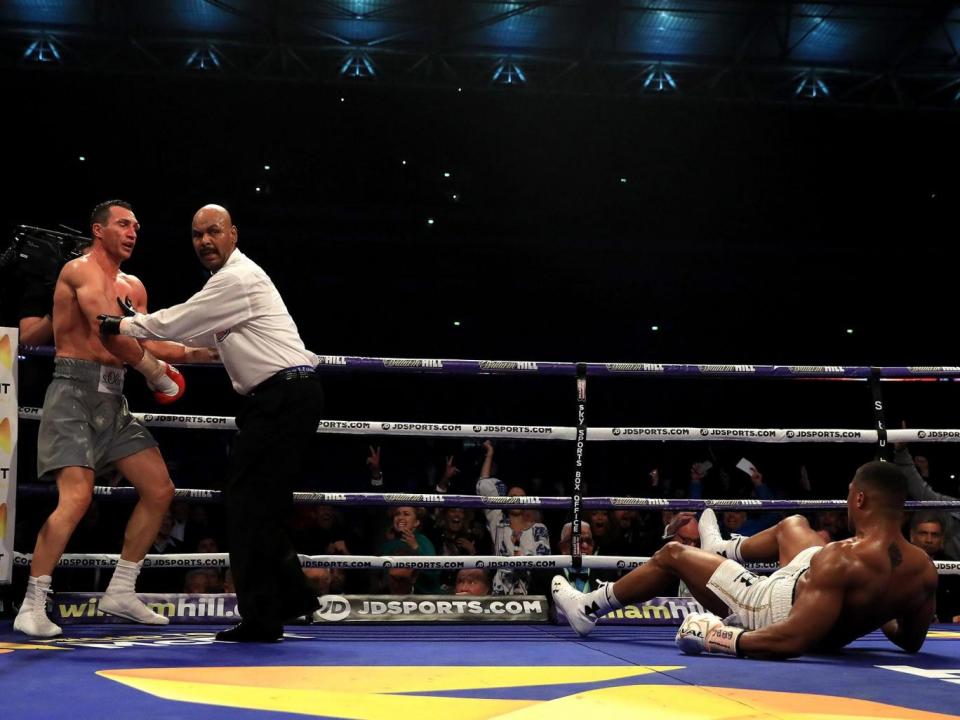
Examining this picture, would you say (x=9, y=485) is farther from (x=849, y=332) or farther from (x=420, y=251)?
(x=849, y=332)

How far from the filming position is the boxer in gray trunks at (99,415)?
2.95 meters

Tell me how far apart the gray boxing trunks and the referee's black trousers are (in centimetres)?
45

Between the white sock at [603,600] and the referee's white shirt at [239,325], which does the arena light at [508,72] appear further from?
the white sock at [603,600]

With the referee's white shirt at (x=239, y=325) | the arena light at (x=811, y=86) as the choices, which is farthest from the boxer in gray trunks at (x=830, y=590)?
the arena light at (x=811, y=86)

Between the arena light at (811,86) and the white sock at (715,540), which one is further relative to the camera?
the arena light at (811,86)

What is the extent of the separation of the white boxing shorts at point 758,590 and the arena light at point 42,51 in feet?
23.7

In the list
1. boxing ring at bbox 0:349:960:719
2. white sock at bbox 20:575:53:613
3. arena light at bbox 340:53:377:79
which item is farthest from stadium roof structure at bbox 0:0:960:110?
white sock at bbox 20:575:53:613

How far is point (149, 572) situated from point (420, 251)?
215 inches

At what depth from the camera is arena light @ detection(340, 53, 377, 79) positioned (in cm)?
796

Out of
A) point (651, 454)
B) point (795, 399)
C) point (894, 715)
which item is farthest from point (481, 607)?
point (795, 399)

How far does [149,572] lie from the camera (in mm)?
5992

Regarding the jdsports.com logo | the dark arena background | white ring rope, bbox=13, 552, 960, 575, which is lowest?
the jdsports.com logo

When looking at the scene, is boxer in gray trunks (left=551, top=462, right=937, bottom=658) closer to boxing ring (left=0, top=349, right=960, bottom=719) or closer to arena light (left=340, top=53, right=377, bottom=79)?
boxing ring (left=0, top=349, right=960, bottom=719)

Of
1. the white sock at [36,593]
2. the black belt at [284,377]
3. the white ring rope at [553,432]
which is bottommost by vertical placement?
the white sock at [36,593]
